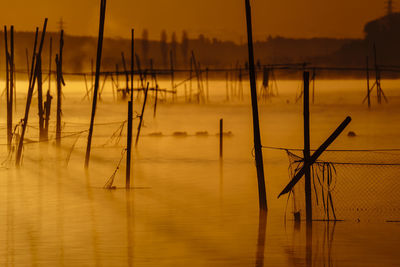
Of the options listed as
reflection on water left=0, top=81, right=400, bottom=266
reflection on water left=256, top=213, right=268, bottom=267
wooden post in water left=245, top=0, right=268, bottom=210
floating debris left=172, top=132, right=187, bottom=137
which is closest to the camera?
reflection on water left=256, top=213, right=268, bottom=267

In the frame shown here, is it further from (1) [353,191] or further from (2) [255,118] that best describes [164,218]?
(1) [353,191]

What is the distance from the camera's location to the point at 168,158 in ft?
84.8

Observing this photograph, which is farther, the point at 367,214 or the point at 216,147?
the point at 216,147

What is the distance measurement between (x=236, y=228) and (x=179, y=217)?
146cm

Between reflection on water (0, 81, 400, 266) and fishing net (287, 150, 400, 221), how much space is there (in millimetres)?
603

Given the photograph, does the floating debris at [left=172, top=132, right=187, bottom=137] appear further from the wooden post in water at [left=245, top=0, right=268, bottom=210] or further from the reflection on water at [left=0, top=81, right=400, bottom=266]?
the wooden post in water at [left=245, top=0, right=268, bottom=210]

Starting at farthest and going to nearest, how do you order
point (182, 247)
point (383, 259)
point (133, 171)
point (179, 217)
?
1. point (133, 171)
2. point (179, 217)
3. point (182, 247)
4. point (383, 259)

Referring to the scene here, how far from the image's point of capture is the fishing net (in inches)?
589

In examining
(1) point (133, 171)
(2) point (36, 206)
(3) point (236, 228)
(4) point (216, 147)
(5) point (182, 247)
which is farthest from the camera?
(4) point (216, 147)

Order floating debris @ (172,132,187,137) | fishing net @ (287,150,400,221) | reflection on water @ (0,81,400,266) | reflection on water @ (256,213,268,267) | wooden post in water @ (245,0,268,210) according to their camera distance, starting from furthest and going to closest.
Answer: floating debris @ (172,132,187,137) → fishing net @ (287,150,400,221) → wooden post in water @ (245,0,268,210) → reflection on water @ (0,81,400,266) → reflection on water @ (256,213,268,267)

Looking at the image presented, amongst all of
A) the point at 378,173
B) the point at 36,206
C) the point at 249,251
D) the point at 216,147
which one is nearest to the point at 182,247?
the point at 249,251

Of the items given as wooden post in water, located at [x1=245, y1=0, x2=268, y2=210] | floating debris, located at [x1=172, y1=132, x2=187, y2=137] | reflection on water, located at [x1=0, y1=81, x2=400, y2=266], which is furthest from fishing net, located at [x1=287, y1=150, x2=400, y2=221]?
floating debris, located at [x1=172, y1=132, x2=187, y2=137]

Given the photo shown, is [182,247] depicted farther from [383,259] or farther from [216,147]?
[216,147]

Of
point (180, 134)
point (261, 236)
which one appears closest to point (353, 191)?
point (261, 236)
